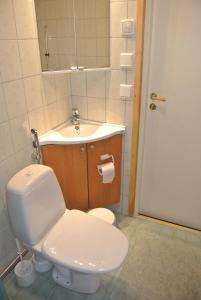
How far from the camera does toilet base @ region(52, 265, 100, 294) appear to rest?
1.49 meters

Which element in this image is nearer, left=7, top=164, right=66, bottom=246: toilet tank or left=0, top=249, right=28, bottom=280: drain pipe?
left=7, top=164, right=66, bottom=246: toilet tank

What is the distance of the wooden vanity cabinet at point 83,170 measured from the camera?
5.48ft

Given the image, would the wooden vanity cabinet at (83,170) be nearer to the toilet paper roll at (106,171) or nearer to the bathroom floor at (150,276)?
the toilet paper roll at (106,171)

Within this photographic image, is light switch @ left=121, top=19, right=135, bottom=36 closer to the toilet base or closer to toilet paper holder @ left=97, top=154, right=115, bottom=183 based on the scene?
toilet paper holder @ left=97, top=154, right=115, bottom=183

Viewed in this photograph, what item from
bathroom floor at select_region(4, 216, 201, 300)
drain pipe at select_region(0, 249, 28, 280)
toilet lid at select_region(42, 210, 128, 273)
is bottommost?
bathroom floor at select_region(4, 216, 201, 300)

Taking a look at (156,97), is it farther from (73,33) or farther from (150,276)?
(150,276)

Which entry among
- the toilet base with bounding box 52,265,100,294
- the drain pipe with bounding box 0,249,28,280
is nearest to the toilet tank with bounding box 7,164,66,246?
the toilet base with bounding box 52,265,100,294

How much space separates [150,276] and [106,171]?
792 millimetres

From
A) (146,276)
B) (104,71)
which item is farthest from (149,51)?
(146,276)

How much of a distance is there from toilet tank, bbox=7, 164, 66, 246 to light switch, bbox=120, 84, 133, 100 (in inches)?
29.9

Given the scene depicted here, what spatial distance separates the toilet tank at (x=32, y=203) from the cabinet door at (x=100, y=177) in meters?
0.38

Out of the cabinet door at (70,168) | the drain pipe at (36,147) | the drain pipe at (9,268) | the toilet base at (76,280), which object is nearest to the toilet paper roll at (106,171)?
the cabinet door at (70,168)

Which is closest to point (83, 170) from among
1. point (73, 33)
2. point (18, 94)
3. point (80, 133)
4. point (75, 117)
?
point (80, 133)

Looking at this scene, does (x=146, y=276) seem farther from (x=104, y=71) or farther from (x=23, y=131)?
(x=104, y=71)
